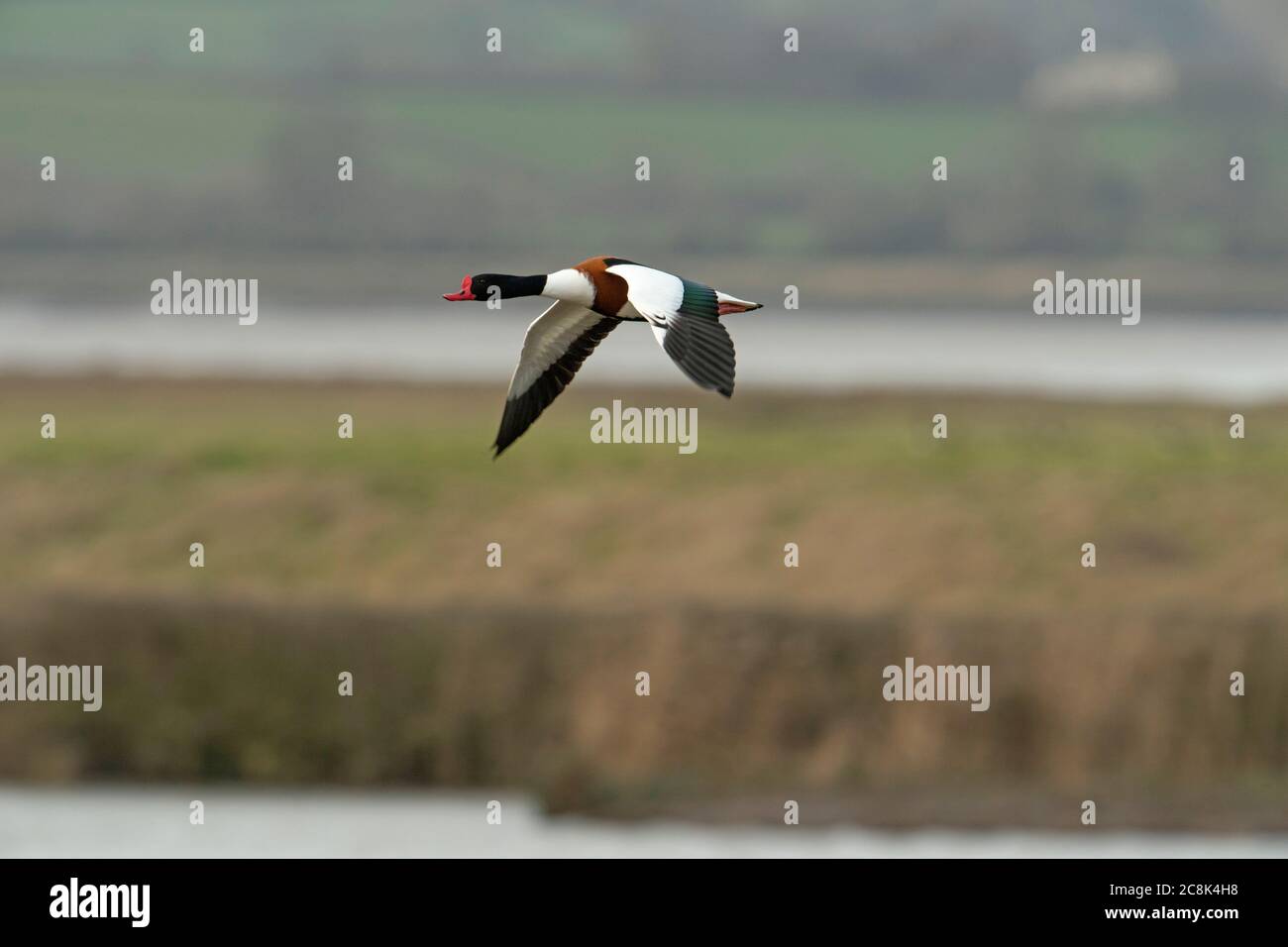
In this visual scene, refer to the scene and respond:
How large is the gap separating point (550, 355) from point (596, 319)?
0.34m

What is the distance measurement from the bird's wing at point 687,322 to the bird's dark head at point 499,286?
0.45m

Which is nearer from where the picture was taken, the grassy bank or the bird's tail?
the bird's tail

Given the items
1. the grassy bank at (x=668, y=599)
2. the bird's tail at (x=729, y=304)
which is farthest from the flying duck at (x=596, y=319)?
the grassy bank at (x=668, y=599)

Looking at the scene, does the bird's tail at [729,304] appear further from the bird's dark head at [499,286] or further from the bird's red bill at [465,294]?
the bird's red bill at [465,294]

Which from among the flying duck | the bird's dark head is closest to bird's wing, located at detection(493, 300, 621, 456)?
the flying duck

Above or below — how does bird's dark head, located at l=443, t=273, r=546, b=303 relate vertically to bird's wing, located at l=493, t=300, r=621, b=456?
above

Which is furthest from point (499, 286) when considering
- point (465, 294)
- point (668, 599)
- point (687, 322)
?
point (668, 599)

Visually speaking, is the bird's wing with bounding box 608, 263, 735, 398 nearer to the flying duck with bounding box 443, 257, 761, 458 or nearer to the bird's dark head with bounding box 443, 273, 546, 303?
the flying duck with bounding box 443, 257, 761, 458

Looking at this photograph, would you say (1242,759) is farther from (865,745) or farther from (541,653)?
(541,653)

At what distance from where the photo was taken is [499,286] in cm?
1288

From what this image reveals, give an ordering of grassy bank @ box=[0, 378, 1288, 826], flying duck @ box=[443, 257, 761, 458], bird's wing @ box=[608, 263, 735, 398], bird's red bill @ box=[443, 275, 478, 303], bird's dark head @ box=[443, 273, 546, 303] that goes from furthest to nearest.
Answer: grassy bank @ box=[0, 378, 1288, 826]
bird's dark head @ box=[443, 273, 546, 303]
bird's red bill @ box=[443, 275, 478, 303]
flying duck @ box=[443, 257, 761, 458]
bird's wing @ box=[608, 263, 735, 398]

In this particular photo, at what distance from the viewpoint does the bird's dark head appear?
12.6 metres

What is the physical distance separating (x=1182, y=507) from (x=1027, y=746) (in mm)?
11788
